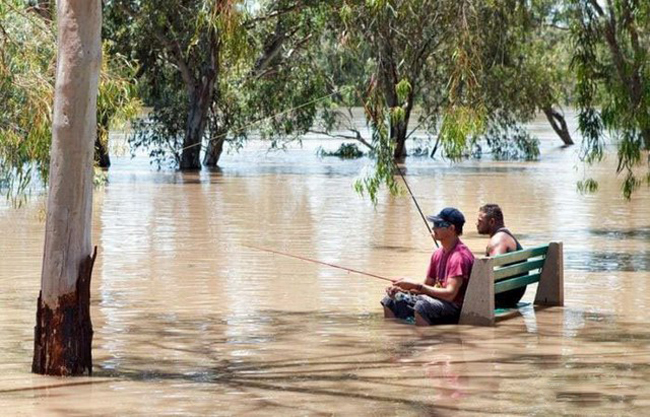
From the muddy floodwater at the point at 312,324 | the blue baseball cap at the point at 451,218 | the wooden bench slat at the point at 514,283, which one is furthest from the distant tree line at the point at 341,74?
the wooden bench slat at the point at 514,283

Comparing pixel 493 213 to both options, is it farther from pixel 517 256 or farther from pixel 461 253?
pixel 461 253

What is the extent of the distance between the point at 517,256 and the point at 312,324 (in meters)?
1.94

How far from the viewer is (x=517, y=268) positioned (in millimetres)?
12852

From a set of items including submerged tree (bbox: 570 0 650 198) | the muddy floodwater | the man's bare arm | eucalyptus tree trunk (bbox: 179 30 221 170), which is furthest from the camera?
eucalyptus tree trunk (bbox: 179 30 221 170)

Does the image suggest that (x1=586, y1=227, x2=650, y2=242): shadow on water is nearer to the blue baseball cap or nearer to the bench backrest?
the bench backrest

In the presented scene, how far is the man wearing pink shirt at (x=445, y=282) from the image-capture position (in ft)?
39.4

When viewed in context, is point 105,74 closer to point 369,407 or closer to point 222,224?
point 222,224

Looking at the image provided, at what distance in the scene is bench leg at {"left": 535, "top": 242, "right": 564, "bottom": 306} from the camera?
13.3 m

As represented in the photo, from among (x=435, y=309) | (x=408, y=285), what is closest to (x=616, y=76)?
(x=435, y=309)

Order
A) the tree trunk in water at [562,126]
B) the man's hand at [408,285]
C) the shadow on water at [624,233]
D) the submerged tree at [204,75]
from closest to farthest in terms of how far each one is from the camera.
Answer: the man's hand at [408,285], the shadow on water at [624,233], the submerged tree at [204,75], the tree trunk in water at [562,126]

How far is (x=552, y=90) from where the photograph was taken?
46719 mm

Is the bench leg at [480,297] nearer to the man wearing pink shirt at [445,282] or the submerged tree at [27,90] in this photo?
the man wearing pink shirt at [445,282]

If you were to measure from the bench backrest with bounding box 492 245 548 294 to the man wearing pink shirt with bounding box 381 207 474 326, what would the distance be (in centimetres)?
30

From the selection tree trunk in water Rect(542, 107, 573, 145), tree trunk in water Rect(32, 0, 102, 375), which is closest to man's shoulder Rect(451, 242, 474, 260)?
tree trunk in water Rect(32, 0, 102, 375)
